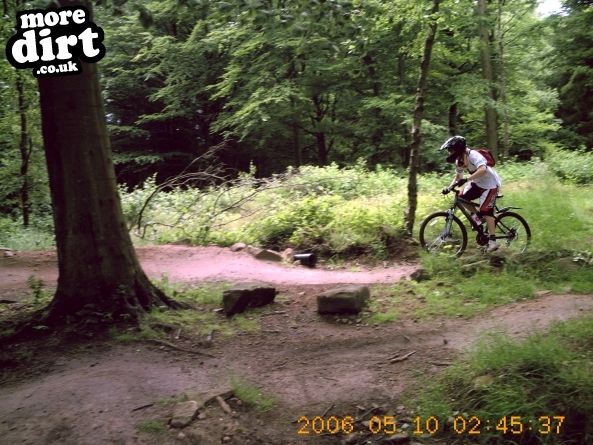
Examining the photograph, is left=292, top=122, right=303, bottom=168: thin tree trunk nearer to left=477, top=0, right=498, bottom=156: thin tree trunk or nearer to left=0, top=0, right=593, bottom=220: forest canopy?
left=0, top=0, right=593, bottom=220: forest canopy

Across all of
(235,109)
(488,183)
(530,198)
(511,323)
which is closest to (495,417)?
(511,323)

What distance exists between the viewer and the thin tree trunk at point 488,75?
18.6 meters

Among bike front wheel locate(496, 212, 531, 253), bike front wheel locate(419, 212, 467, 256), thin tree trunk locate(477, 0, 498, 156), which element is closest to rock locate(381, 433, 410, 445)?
bike front wheel locate(419, 212, 467, 256)

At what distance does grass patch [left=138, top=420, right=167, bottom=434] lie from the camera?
370 cm

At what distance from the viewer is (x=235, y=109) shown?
926 inches

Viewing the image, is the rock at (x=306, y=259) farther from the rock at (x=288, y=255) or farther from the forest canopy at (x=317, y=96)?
the forest canopy at (x=317, y=96)

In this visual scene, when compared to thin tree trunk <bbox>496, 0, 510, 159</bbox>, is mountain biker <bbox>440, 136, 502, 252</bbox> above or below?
below

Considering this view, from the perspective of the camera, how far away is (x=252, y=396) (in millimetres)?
4273

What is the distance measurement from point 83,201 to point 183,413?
2.74m

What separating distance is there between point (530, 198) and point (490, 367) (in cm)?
844

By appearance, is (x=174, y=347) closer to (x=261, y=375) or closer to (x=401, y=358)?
(x=261, y=375)

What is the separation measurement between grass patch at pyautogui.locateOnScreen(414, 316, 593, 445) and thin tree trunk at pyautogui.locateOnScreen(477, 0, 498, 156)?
16072 millimetres

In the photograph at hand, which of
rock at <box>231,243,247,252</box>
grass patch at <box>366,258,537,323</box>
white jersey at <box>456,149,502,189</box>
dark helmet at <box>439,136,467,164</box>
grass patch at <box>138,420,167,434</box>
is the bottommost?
grass patch at <box>138,420,167,434</box>

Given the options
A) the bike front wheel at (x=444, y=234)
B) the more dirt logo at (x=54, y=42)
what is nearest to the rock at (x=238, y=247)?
the bike front wheel at (x=444, y=234)
